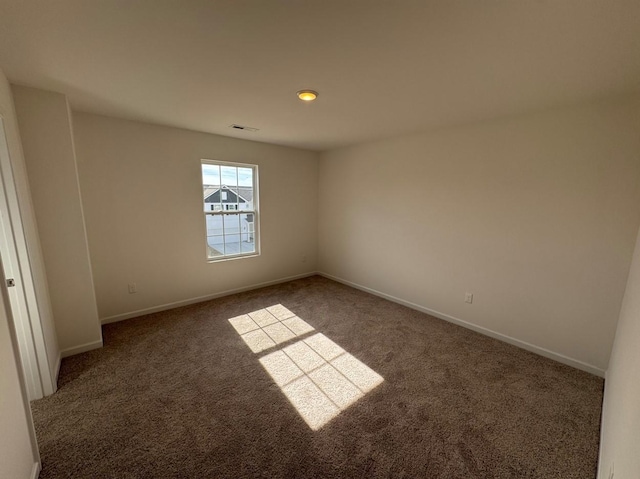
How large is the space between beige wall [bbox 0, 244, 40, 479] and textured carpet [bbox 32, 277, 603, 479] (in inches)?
8.3

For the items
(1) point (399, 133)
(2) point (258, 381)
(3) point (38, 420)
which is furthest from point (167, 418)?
(1) point (399, 133)

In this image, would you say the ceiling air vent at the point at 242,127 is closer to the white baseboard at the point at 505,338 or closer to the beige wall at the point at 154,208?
the beige wall at the point at 154,208

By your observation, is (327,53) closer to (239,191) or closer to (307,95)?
(307,95)

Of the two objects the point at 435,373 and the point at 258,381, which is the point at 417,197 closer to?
the point at 435,373

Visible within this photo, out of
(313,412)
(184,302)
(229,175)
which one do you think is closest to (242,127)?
(229,175)

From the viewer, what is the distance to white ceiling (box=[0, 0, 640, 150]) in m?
1.17

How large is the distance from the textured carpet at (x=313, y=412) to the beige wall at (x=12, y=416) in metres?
0.21

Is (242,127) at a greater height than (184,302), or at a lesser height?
greater

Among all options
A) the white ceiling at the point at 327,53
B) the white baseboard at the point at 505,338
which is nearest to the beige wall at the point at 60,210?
the white ceiling at the point at 327,53

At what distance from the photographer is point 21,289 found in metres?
1.77

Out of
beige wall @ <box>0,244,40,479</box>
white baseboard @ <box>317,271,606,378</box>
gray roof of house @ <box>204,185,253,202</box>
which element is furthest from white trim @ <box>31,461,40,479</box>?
white baseboard @ <box>317,271,606,378</box>

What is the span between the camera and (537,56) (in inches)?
59.2

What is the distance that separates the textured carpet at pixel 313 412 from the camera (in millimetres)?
1450

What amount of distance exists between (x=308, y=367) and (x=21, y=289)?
214 centimetres
